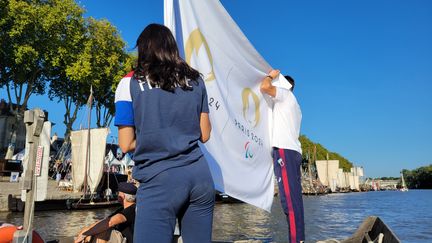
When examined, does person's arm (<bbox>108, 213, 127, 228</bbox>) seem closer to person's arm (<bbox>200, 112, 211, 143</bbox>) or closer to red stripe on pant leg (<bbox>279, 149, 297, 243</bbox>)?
red stripe on pant leg (<bbox>279, 149, 297, 243</bbox>)

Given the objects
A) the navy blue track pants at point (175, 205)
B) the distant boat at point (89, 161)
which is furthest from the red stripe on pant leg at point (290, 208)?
the distant boat at point (89, 161)

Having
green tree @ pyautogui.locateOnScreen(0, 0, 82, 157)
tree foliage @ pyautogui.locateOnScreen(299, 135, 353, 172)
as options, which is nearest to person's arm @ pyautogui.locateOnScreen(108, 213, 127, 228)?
green tree @ pyautogui.locateOnScreen(0, 0, 82, 157)

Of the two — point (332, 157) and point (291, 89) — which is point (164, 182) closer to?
point (291, 89)

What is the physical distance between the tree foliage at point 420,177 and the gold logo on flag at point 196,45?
547ft

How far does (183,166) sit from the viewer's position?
1909mm

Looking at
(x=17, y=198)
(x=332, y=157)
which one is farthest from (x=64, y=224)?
(x=332, y=157)

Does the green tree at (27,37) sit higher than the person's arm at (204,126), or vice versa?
the green tree at (27,37)

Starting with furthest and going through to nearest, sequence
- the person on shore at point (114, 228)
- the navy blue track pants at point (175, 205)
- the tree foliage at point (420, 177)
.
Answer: the tree foliage at point (420, 177), the person on shore at point (114, 228), the navy blue track pants at point (175, 205)

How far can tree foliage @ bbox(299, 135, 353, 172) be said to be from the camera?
323 ft

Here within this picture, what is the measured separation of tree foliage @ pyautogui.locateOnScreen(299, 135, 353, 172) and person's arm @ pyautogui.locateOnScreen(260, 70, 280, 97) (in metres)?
88.9

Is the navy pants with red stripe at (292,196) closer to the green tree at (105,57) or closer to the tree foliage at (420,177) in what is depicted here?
the green tree at (105,57)

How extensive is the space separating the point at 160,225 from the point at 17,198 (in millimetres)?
19902

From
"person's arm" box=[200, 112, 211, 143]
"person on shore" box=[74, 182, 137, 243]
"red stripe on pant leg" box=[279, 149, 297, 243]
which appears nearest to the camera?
"person's arm" box=[200, 112, 211, 143]

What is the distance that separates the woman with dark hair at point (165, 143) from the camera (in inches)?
72.9
